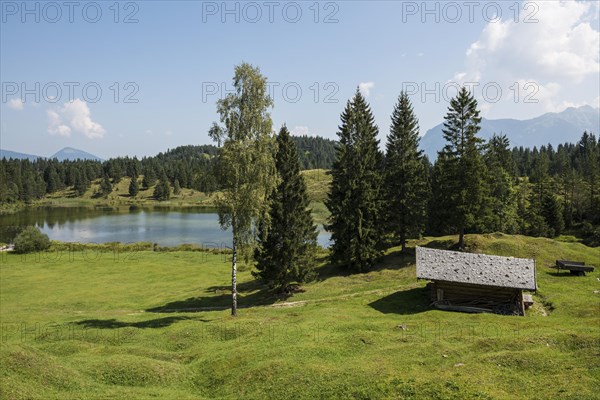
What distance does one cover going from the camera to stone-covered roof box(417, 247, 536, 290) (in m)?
33.2

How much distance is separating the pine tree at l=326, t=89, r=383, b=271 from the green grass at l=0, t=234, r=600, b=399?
2.93 m

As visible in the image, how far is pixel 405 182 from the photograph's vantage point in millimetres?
51562

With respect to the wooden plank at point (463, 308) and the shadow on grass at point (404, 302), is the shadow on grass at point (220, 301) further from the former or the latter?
the wooden plank at point (463, 308)

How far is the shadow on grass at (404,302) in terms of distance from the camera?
33.5m

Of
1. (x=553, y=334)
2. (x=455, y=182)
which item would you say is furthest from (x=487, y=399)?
(x=455, y=182)

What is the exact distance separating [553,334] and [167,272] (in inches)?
1966

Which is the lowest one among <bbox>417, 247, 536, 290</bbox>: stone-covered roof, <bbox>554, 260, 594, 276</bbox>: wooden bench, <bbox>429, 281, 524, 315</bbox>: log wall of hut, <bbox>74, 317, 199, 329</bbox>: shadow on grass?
<bbox>74, 317, 199, 329</bbox>: shadow on grass

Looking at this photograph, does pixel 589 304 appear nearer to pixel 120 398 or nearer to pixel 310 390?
pixel 310 390

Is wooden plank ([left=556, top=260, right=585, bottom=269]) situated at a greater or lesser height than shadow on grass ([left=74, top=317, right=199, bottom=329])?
greater

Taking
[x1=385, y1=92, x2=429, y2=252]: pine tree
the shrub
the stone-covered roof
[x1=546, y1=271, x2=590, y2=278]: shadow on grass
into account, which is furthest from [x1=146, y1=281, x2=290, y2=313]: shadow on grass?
the shrub

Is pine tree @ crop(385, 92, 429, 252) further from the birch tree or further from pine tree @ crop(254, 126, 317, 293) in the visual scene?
the birch tree

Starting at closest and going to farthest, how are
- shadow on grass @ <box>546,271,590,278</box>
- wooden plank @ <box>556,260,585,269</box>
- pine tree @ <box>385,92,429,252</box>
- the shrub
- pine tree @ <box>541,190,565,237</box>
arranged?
shadow on grass @ <box>546,271,590,278</box>
wooden plank @ <box>556,260,585,269</box>
pine tree @ <box>385,92,429,252</box>
the shrub
pine tree @ <box>541,190,565,237</box>

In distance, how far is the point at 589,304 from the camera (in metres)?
32.1

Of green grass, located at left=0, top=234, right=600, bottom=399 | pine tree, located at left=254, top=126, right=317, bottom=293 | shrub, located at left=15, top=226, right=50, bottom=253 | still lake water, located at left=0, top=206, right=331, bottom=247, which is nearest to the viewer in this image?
green grass, located at left=0, top=234, right=600, bottom=399
